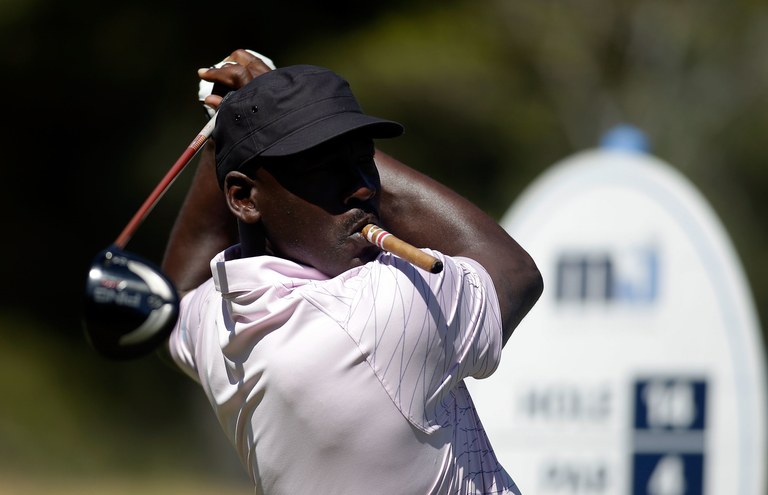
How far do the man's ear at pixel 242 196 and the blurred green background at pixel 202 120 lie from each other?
11.2 meters

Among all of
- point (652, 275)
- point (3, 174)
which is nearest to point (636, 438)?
point (652, 275)

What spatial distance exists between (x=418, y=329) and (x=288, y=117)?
464mm

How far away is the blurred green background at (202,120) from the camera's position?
14000 millimetres

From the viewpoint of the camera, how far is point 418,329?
2.46m

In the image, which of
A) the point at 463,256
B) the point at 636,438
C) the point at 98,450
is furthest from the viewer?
the point at 98,450

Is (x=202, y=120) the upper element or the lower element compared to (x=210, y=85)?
upper

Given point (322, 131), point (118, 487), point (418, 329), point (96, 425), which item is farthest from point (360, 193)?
point (96, 425)

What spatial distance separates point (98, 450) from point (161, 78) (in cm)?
454

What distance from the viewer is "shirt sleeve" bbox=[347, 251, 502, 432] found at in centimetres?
246

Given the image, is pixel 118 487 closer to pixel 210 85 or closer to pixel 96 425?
pixel 96 425

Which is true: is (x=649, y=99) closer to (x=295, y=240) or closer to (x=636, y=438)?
(x=636, y=438)

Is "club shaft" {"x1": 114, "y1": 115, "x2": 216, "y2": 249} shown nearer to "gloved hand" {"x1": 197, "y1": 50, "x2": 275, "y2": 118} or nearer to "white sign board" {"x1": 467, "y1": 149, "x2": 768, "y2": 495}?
"gloved hand" {"x1": 197, "y1": 50, "x2": 275, "y2": 118}

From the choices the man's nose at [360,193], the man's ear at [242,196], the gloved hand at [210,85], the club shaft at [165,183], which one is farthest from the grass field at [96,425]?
the man's nose at [360,193]

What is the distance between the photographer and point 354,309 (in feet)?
8.09
